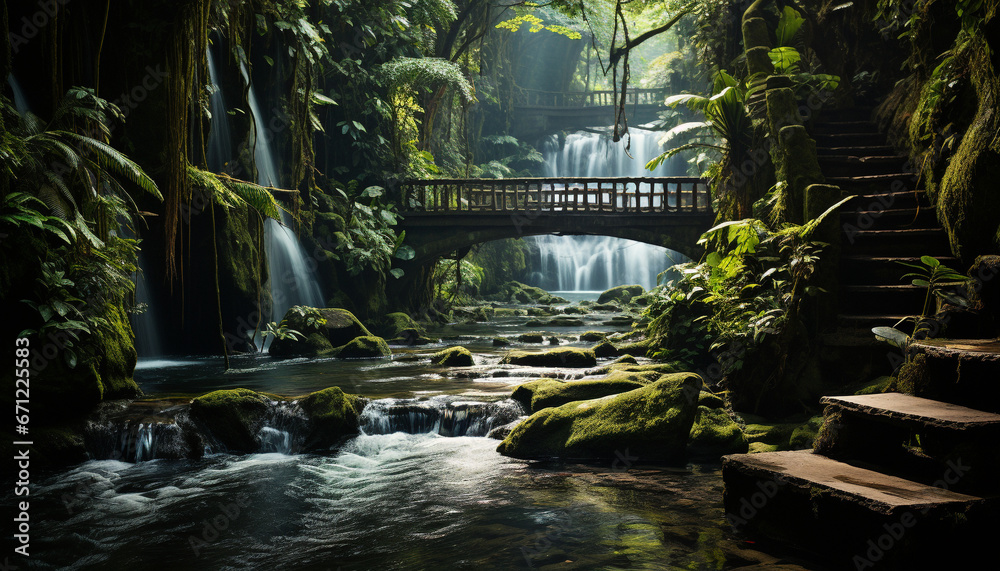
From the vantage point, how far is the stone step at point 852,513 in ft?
11.1

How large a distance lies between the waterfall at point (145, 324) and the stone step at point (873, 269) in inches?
396

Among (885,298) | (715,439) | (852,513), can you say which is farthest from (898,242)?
(852,513)

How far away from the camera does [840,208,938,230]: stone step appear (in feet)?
25.6

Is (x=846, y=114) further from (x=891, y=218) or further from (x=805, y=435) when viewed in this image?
(x=805, y=435)

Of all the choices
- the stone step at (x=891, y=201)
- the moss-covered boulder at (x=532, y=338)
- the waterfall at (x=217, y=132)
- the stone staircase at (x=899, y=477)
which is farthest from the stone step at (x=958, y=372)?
the waterfall at (x=217, y=132)

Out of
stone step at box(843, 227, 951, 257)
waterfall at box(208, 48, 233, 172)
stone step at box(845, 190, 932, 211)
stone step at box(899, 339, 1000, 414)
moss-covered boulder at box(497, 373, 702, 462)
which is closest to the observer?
stone step at box(899, 339, 1000, 414)

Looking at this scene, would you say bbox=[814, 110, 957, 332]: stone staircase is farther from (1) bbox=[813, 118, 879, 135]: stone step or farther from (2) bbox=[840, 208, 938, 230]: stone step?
(1) bbox=[813, 118, 879, 135]: stone step

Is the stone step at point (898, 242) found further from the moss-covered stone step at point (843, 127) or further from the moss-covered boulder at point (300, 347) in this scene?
the moss-covered boulder at point (300, 347)

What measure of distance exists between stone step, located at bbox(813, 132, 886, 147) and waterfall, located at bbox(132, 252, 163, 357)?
10.7 m

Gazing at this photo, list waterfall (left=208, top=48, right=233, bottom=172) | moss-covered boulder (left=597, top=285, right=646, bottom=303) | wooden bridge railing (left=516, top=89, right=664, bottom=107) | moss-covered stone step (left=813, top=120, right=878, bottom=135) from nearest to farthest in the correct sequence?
moss-covered stone step (left=813, top=120, right=878, bottom=135)
waterfall (left=208, top=48, right=233, bottom=172)
moss-covered boulder (left=597, top=285, right=646, bottom=303)
wooden bridge railing (left=516, top=89, right=664, bottom=107)

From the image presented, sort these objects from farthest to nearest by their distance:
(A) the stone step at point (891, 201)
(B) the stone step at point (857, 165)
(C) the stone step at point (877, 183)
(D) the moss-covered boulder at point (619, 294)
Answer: (D) the moss-covered boulder at point (619, 294) → (B) the stone step at point (857, 165) → (C) the stone step at point (877, 183) → (A) the stone step at point (891, 201)

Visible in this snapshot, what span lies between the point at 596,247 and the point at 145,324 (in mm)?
25387

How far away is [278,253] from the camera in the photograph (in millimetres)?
15352

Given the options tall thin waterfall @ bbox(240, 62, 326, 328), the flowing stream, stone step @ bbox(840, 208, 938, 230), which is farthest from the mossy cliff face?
tall thin waterfall @ bbox(240, 62, 326, 328)
